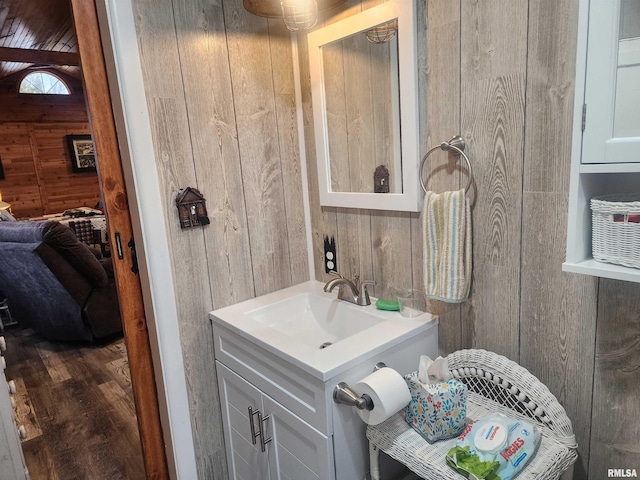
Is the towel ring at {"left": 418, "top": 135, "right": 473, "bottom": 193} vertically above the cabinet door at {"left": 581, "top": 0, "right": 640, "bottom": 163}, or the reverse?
the cabinet door at {"left": 581, "top": 0, "right": 640, "bottom": 163}

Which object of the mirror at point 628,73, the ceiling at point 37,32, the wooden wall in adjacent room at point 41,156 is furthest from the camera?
the wooden wall in adjacent room at point 41,156

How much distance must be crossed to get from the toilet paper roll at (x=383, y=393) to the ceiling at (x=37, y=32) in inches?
123

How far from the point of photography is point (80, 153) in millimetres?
7309

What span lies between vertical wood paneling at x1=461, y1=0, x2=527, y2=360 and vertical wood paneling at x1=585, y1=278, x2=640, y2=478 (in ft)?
0.72

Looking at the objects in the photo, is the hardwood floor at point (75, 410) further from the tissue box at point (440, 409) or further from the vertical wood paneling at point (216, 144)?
the tissue box at point (440, 409)

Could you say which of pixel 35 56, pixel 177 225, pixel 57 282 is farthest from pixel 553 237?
pixel 35 56

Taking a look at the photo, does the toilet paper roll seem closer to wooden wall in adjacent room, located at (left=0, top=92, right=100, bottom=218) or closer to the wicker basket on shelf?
the wicker basket on shelf

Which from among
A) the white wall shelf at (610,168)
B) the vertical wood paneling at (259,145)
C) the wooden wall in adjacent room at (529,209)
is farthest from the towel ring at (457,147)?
the vertical wood paneling at (259,145)

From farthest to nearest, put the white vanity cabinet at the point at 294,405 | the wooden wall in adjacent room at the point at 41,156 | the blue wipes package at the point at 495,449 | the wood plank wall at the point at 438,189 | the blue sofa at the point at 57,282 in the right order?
the wooden wall in adjacent room at the point at 41,156 < the blue sofa at the point at 57,282 < the white vanity cabinet at the point at 294,405 < the wood plank wall at the point at 438,189 < the blue wipes package at the point at 495,449

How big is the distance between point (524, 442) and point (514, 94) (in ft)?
2.89

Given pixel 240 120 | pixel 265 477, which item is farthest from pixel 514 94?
pixel 265 477

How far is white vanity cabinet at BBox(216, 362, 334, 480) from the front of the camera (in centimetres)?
127

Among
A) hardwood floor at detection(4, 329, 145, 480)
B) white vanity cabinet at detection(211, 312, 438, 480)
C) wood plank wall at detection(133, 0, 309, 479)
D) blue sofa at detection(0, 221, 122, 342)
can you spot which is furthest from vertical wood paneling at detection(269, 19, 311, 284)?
blue sofa at detection(0, 221, 122, 342)

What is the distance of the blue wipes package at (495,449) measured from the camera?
967 mm
